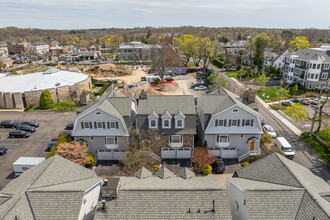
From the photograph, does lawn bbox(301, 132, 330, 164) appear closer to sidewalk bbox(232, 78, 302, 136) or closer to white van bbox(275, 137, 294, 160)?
sidewalk bbox(232, 78, 302, 136)

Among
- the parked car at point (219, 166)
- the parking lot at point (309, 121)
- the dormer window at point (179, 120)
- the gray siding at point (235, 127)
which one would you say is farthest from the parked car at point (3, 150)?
the parking lot at point (309, 121)

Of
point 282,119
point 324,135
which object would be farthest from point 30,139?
point 324,135

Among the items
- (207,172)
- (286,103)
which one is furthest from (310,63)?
(207,172)

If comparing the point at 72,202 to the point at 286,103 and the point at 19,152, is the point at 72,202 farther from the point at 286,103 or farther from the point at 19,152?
the point at 286,103

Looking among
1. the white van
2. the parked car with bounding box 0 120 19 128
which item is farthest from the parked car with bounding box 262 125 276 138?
the parked car with bounding box 0 120 19 128

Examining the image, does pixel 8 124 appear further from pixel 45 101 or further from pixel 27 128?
pixel 45 101
